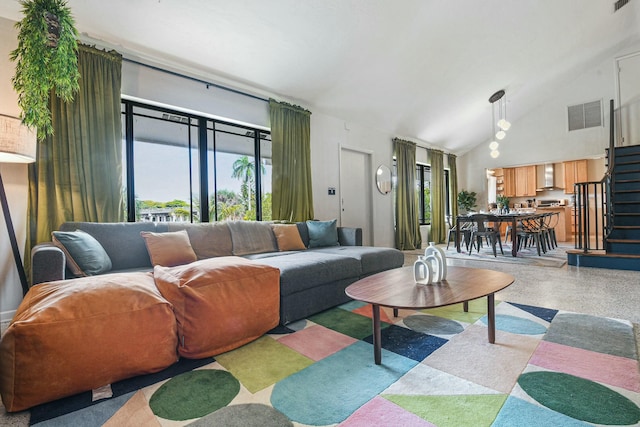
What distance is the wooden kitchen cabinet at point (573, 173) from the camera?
7961 millimetres

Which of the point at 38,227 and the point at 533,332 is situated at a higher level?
the point at 38,227

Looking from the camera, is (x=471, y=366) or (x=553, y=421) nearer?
(x=553, y=421)

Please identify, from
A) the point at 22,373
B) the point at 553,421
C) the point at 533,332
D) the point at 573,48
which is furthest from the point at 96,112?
the point at 573,48

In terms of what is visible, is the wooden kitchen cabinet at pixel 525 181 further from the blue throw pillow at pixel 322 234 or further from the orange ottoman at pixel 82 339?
the orange ottoman at pixel 82 339

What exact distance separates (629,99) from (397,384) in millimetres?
9258

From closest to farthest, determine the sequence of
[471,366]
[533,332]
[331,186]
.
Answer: [471,366] < [533,332] < [331,186]

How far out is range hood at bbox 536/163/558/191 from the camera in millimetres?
8488

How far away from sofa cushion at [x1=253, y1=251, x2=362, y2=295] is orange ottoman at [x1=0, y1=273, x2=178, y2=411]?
2.82 ft

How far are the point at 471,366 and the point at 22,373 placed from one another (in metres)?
2.17

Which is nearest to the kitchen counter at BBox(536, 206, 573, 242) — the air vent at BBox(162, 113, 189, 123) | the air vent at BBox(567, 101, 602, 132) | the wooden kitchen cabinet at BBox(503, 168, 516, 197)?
the wooden kitchen cabinet at BBox(503, 168, 516, 197)

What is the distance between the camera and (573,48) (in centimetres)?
604

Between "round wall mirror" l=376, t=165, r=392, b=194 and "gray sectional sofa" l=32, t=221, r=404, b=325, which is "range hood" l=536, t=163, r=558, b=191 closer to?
"round wall mirror" l=376, t=165, r=392, b=194

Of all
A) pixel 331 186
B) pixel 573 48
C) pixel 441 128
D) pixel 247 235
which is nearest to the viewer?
pixel 247 235

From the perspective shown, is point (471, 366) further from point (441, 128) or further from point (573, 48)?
point (573, 48)
